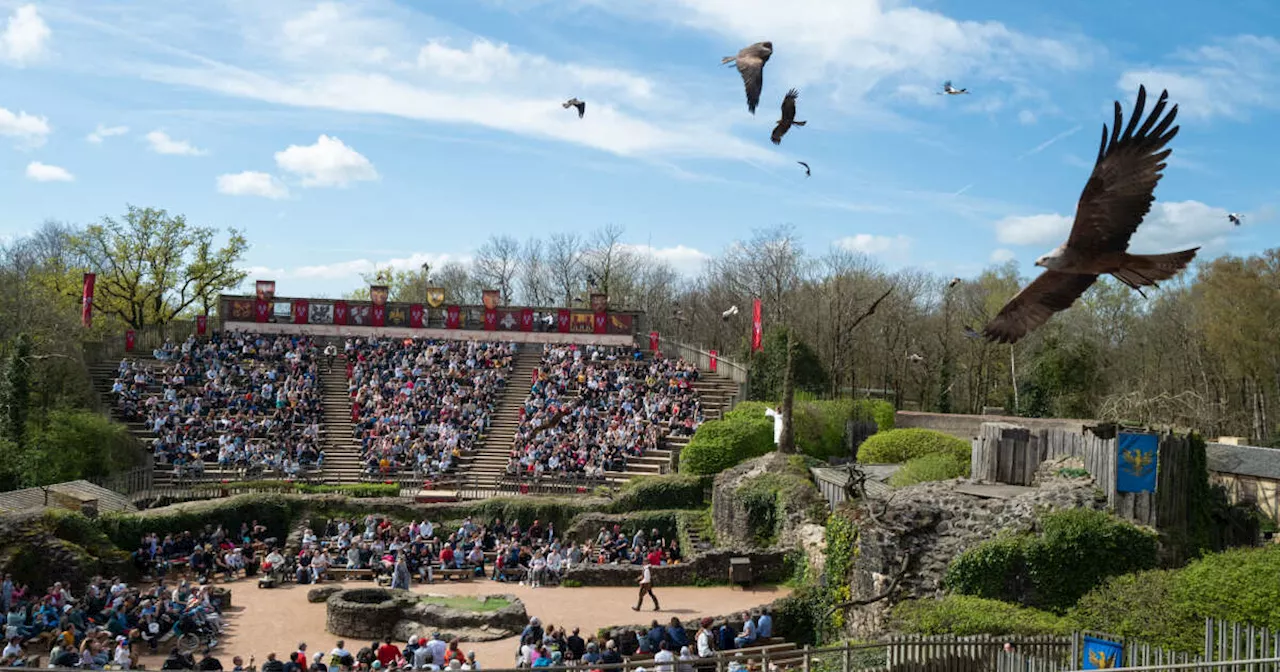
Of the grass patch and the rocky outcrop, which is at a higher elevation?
the rocky outcrop

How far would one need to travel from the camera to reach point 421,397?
124ft

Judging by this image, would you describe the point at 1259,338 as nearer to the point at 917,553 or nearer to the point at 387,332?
the point at 917,553

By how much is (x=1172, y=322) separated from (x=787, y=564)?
29.8 m

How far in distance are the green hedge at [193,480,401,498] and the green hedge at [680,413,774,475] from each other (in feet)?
31.0

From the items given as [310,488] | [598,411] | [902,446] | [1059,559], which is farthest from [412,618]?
[598,411]

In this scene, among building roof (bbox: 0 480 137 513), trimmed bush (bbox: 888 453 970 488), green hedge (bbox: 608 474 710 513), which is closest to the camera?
trimmed bush (bbox: 888 453 970 488)

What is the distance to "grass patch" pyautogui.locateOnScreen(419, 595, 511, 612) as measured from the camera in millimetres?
20672

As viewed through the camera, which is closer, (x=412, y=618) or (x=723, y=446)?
(x=412, y=618)

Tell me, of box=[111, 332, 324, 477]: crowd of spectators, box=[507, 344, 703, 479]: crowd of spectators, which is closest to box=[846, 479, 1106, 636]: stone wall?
box=[507, 344, 703, 479]: crowd of spectators

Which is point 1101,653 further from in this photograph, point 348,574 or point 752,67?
point 348,574

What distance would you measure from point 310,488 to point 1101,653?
25.2 metres

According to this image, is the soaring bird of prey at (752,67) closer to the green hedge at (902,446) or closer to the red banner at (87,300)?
the green hedge at (902,446)

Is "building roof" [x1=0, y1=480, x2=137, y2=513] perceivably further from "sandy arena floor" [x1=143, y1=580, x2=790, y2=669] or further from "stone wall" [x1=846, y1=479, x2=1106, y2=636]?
"stone wall" [x1=846, y1=479, x2=1106, y2=636]

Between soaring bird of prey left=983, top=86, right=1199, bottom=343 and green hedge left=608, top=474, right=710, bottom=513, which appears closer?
soaring bird of prey left=983, top=86, right=1199, bottom=343
